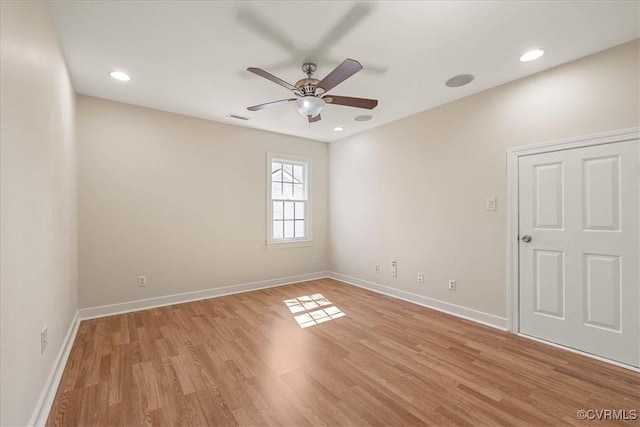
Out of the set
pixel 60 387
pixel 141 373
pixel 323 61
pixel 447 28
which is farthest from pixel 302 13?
pixel 60 387

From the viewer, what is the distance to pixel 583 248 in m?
2.48

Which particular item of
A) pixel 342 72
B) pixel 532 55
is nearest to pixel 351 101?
pixel 342 72

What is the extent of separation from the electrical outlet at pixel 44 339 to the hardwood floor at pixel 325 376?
382mm

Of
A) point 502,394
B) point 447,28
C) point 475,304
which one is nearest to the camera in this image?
point 502,394

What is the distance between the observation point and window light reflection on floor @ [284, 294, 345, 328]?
3.21 meters

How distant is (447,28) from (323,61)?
3.41 ft

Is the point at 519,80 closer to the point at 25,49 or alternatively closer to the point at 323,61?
the point at 323,61

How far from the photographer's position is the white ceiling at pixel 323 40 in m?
1.89

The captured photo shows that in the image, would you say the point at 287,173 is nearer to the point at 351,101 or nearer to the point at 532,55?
the point at 351,101

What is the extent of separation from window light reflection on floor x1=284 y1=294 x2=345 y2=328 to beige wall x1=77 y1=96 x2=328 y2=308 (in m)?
0.99

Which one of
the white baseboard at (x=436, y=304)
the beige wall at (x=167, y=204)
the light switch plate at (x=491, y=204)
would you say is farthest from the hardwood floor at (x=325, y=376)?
the light switch plate at (x=491, y=204)

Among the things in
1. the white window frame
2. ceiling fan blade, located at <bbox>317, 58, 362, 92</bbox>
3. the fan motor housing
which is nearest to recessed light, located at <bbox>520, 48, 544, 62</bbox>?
ceiling fan blade, located at <bbox>317, 58, 362, 92</bbox>

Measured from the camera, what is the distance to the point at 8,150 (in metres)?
1.25

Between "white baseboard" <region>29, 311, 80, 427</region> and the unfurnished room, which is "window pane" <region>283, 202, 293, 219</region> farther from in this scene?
"white baseboard" <region>29, 311, 80, 427</region>
